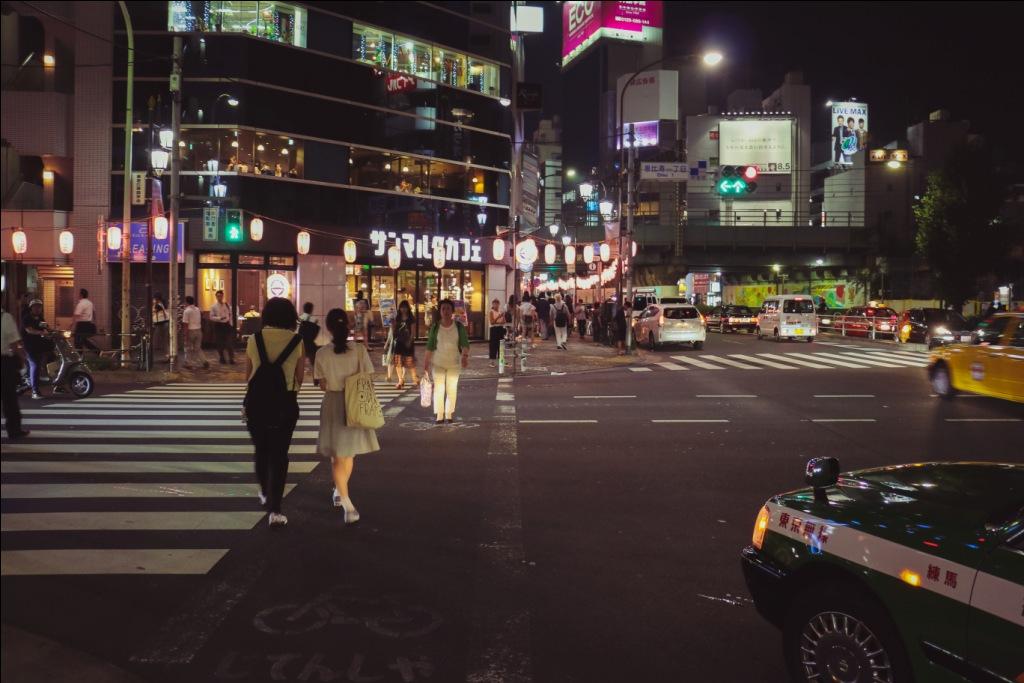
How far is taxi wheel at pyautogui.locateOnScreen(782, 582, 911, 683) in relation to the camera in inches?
141

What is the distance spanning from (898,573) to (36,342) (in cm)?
1642

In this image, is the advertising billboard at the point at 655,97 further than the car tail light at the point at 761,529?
Yes

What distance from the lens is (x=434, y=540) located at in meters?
6.91

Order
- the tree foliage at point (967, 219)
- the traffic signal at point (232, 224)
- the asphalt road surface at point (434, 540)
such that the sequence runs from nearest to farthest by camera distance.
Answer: the asphalt road surface at point (434, 540)
the traffic signal at point (232, 224)
the tree foliage at point (967, 219)

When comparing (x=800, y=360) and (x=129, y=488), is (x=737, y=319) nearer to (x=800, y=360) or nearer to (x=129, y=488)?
(x=800, y=360)

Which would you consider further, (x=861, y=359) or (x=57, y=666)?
(x=861, y=359)

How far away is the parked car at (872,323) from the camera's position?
3778cm

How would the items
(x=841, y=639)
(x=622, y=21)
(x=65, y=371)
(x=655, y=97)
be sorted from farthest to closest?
1. (x=622, y=21)
2. (x=655, y=97)
3. (x=65, y=371)
4. (x=841, y=639)

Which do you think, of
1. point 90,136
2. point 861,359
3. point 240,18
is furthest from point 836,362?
point 90,136

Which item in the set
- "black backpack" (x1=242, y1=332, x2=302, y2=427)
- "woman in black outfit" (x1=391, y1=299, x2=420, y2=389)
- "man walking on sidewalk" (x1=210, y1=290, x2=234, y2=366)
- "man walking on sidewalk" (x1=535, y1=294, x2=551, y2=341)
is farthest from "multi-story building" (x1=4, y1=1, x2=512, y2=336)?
"black backpack" (x1=242, y1=332, x2=302, y2=427)

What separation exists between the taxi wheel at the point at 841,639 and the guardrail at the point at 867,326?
114ft

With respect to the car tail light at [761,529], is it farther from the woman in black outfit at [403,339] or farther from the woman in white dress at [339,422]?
the woman in black outfit at [403,339]

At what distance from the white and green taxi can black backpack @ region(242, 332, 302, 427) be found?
14.6 feet

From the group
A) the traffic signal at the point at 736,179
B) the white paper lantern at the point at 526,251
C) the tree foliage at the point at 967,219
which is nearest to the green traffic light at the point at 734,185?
the traffic signal at the point at 736,179
